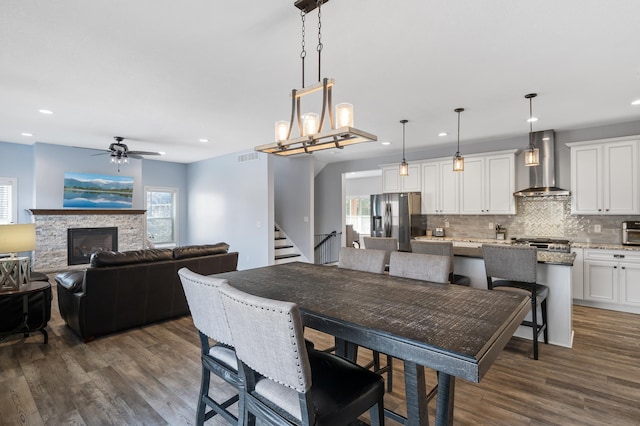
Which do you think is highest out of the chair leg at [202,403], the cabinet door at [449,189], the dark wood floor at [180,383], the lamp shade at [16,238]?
the cabinet door at [449,189]

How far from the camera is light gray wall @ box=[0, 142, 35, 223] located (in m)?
6.07

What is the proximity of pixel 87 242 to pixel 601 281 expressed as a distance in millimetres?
8999

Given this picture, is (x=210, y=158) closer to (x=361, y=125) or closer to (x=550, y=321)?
(x=361, y=125)

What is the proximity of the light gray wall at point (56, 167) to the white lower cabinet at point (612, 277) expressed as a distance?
907 centimetres

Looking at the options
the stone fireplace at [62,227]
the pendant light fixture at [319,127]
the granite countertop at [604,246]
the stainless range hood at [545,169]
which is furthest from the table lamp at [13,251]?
the granite countertop at [604,246]

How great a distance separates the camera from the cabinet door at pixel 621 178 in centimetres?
432

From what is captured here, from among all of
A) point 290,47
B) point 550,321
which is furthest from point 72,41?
point 550,321

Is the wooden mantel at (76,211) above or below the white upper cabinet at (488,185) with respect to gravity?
below

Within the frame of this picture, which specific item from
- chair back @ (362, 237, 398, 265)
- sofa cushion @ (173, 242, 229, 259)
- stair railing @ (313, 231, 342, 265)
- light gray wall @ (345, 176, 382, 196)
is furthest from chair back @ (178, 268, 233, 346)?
light gray wall @ (345, 176, 382, 196)

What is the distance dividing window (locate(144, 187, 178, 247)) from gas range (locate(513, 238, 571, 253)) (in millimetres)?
7917

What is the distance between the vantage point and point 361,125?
4.71m

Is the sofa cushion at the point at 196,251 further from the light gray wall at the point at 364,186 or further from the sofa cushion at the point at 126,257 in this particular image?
the light gray wall at the point at 364,186

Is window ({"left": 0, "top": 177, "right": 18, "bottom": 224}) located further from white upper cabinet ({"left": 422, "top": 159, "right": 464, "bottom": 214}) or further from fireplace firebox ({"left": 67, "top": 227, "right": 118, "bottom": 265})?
white upper cabinet ({"left": 422, "top": 159, "right": 464, "bottom": 214})

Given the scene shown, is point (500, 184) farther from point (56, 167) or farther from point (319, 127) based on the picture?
point (56, 167)
